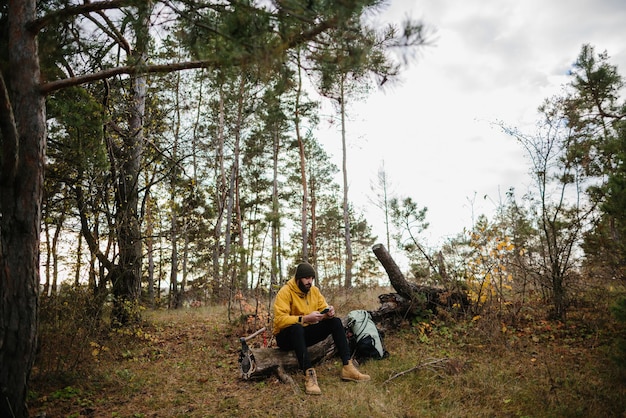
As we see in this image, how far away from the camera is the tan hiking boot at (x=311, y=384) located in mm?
3729

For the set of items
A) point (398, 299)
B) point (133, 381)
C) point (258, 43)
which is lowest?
point (133, 381)

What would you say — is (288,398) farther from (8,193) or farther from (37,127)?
(37,127)

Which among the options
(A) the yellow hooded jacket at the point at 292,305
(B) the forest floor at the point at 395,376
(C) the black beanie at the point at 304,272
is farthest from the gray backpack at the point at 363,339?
(C) the black beanie at the point at 304,272

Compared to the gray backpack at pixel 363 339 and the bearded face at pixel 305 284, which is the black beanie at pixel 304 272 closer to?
the bearded face at pixel 305 284

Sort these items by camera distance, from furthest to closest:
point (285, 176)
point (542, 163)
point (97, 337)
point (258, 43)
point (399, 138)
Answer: point (285, 176)
point (399, 138)
point (542, 163)
point (97, 337)
point (258, 43)

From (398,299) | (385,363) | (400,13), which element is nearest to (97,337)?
(385,363)

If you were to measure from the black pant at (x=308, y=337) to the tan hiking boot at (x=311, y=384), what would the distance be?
0.45 ft

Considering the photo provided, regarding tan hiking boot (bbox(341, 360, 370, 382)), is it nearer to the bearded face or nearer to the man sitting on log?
the man sitting on log

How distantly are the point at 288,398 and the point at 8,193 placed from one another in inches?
126

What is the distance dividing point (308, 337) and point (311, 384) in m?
0.78

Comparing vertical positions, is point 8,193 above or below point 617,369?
above

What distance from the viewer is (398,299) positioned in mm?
5949

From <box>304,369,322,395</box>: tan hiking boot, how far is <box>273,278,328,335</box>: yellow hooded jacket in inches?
23.2

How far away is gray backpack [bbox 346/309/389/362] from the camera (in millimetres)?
4754
